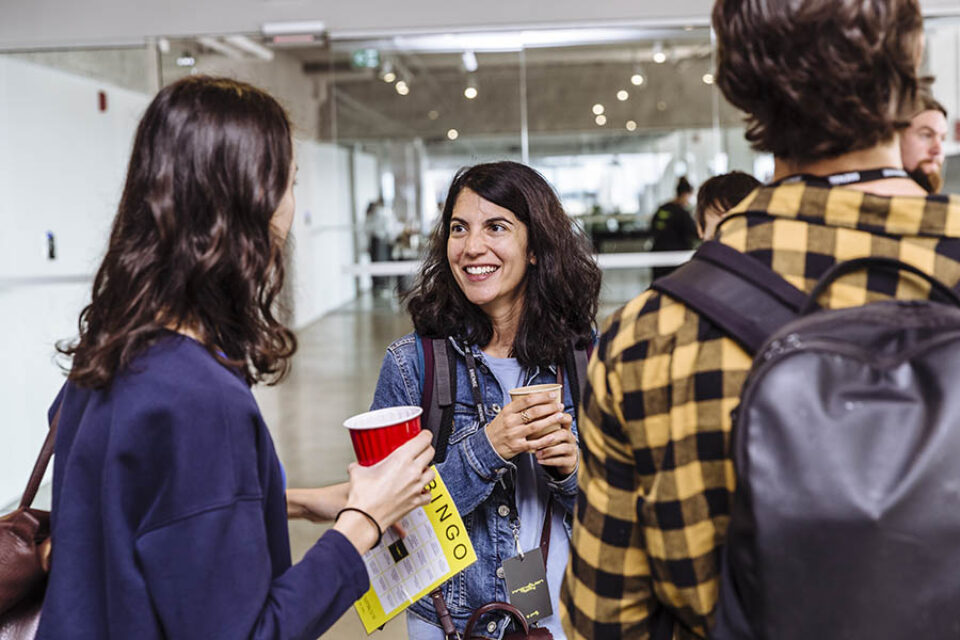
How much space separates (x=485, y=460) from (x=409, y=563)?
284 mm

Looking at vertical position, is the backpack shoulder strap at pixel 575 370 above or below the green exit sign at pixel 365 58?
below

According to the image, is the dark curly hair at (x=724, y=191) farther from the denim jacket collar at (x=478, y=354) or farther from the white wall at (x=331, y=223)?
the white wall at (x=331, y=223)

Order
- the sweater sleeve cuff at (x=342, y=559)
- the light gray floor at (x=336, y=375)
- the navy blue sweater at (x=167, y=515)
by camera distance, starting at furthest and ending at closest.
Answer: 1. the light gray floor at (x=336, y=375)
2. the sweater sleeve cuff at (x=342, y=559)
3. the navy blue sweater at (x=167, y=515)

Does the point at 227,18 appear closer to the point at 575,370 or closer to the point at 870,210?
the point at 575,370

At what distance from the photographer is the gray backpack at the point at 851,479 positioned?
31.1 inches

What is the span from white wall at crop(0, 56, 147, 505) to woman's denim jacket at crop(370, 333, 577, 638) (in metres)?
3.99

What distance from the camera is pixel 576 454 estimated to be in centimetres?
179

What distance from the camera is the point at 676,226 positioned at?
5.80 meters

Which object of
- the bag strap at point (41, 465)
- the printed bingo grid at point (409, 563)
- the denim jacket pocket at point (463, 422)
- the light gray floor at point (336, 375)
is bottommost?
the light gray floor at point (336, 375)

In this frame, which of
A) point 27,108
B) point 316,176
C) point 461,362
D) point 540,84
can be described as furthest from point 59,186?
point 461,362

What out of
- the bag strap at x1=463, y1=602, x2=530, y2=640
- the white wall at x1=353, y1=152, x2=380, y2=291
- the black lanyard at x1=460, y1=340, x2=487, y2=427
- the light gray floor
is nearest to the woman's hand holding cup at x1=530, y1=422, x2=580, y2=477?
the black lanyard at x1=460, y1=340, x2=487, y2=427

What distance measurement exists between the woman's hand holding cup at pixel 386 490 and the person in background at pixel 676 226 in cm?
458

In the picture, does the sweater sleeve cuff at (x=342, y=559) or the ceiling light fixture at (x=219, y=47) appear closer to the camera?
the sweater sleeve cuff at (x=342, y=559)

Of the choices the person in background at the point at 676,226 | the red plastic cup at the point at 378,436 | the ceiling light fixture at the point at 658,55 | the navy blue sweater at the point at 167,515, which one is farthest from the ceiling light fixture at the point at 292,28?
the navy blue sweater at the point at 167,515
